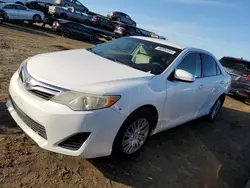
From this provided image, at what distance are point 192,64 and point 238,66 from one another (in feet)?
19.0

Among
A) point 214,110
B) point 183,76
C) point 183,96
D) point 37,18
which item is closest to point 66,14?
point 37,18

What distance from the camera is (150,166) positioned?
374 centimetres

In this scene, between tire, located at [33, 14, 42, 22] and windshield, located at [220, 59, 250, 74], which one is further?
tire, located at [33, 14, 42, 22]

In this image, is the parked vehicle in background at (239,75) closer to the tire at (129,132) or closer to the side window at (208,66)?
the side window at (208,66)

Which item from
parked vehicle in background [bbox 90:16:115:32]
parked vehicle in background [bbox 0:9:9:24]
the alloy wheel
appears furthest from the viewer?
parked vehicle in background [bbox 90:16:115:32]

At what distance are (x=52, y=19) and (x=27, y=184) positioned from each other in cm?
2421

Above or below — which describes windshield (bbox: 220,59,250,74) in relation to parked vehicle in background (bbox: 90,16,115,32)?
above

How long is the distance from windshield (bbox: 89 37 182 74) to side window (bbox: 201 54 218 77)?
0.97 metres

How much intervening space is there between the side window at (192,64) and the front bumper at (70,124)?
1702mm

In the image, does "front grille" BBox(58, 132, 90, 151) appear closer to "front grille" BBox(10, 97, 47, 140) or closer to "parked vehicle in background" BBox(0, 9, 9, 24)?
"front grille" BBox(10, 97, 47, 140)

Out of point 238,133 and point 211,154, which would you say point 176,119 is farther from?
point 238,133

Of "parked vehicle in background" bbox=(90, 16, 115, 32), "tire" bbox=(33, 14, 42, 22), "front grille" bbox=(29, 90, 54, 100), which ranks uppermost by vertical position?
"front grille" bbox=(29, 90, 54, 100)

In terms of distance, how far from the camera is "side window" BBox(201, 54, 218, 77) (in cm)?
505

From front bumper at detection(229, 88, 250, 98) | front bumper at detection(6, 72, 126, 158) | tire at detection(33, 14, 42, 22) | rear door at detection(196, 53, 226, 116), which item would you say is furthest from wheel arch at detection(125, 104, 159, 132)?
tire at detection(33, 14, 42, 22)
